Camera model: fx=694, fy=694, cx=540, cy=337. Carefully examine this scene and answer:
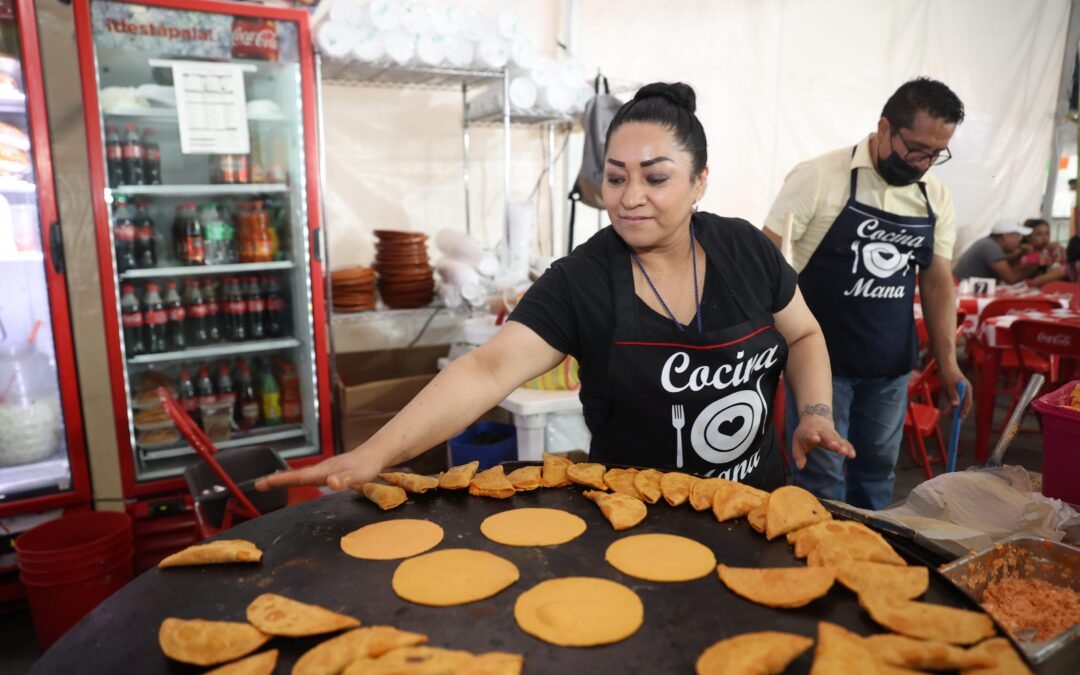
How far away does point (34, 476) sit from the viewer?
3168 mm

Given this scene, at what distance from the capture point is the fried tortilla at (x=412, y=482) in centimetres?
156

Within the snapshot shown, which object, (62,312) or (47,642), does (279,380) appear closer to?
(62,312)

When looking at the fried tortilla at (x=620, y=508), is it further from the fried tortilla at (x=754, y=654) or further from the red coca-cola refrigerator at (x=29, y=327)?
the red coca-cola refrigerator at (x=29, y=327)

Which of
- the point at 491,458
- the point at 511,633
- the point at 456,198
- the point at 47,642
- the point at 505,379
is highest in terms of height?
the point at 456,198

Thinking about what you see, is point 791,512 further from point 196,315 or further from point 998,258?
point 998,258

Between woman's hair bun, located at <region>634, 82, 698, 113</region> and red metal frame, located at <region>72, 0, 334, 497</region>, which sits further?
red metal frame, located at <region>72, 0, 334, 497</region>

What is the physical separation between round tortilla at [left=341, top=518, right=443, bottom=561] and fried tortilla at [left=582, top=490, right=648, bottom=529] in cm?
34

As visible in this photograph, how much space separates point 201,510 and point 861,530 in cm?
228

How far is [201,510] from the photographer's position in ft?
8.48

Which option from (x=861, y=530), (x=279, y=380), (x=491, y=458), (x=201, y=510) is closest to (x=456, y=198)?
(x=279, y=380)

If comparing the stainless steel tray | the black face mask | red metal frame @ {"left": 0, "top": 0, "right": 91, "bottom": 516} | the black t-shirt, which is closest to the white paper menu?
red metal frame @ {"left": 0, "top": 0, "right": 91, "bottom": 516}

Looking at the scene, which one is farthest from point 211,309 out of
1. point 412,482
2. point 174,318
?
point 412,482

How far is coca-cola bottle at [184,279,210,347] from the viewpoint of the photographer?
3502 millimetres

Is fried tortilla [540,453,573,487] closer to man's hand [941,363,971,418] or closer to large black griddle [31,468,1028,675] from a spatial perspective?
large black griddle [31,468,1028,675]
